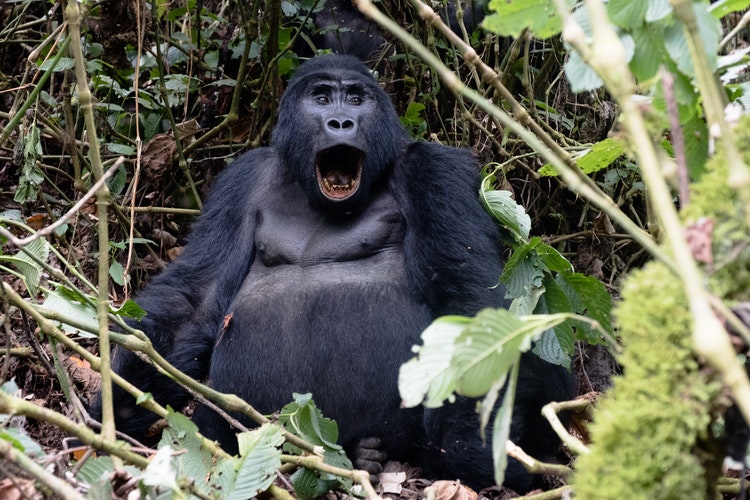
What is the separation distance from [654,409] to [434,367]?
0.36 m

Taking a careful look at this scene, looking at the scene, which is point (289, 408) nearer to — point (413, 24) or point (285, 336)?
point (285, 336)

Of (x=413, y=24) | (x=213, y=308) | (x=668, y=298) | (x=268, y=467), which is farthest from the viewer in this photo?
(x=413, y=24)

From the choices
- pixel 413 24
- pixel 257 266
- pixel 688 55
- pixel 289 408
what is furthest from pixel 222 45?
pixel 688 55

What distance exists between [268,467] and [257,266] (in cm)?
177

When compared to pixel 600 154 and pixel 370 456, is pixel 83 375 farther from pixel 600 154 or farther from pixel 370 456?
pixel 600 154

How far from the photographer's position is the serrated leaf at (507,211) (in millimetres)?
3334

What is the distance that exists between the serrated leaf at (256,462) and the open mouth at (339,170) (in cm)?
156

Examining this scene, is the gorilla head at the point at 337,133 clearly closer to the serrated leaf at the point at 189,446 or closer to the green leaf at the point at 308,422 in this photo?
the green leaf at the point at 308,422

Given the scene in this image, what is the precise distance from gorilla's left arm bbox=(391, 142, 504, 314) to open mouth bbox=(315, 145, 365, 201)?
0.20 metres

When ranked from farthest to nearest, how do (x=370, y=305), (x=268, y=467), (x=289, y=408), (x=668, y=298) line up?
(x=370, y=305) < (x=289, y=408) < (x=268, y=467) < (x=668, y=298)

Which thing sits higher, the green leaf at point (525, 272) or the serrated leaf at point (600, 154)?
the serrated leaf at point (600, 154)

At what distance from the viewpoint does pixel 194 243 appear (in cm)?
385

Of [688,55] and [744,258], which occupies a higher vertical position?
[688,55]

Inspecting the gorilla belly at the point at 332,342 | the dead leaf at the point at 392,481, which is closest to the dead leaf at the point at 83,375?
the gorilla belly at the point at 332,342
